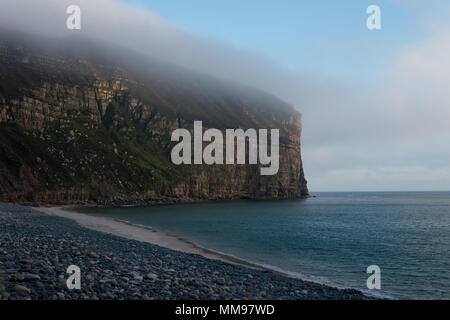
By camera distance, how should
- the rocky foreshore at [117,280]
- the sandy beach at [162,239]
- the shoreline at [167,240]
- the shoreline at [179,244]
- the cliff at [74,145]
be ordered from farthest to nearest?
the cliff at [74,145]
the sandy beach at [162,239]
the shoreline at [167,240]
the shoreline at [179,244]
the rocky foreshore at [117,280]

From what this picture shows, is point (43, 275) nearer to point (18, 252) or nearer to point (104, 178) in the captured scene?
point (18, 252)

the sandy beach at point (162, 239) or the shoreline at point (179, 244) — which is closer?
the shoreline at point (179, 244)

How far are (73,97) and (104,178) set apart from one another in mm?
56418

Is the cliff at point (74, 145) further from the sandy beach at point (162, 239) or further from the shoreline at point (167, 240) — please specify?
the shoreline at point (167, 240)

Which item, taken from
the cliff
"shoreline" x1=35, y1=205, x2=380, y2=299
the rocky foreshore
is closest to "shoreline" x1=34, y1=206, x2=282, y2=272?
"shoreline" x1=35, y1=205, x2=380, y2=299

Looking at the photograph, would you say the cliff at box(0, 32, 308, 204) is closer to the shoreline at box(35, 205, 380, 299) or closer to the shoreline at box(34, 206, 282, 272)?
the shoreline at box(34, 206, 282, 272)

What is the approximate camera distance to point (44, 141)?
134 meters

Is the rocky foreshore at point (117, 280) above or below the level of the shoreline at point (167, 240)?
above

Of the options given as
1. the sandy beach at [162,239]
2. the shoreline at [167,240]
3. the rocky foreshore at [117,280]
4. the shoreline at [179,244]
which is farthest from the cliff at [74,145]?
the rocky foreshore at [117,280]

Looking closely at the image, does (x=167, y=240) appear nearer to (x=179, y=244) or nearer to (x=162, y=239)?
(x=162, y=239)

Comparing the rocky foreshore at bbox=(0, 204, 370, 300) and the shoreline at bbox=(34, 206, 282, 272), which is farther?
the shoreline at bbox=(34, 206, 282, 272)

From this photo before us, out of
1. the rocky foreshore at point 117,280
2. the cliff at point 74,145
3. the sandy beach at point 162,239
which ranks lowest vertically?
the sandy beach at point 162,239

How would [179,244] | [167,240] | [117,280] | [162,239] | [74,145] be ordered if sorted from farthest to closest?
[74,145] < [162,239] < [167,240] < [179,244] < [117,280]

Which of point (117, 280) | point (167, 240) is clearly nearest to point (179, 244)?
point (167, 240)
